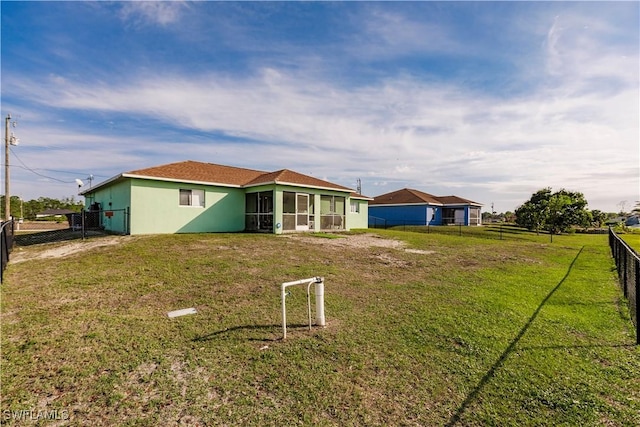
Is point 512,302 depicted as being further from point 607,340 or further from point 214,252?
point 214,252

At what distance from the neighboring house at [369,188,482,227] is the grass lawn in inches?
1080

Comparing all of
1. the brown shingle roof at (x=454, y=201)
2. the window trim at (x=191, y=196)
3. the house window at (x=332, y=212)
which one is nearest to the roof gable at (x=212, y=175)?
the window trim at (x=191, y=196)

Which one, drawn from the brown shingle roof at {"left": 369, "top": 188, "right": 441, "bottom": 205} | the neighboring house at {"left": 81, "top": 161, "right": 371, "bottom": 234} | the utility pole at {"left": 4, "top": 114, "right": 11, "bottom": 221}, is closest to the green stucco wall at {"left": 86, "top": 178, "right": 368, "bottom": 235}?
the neighboring house at {"left": 81, "top": 161, "right": 371, "bottom": 234}

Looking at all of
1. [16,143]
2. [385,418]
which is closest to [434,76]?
[385,418]

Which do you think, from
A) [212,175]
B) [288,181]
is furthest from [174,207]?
[288,181]

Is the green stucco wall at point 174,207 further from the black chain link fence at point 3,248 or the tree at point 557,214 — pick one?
the tree at point 557,214

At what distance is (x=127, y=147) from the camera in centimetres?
2789

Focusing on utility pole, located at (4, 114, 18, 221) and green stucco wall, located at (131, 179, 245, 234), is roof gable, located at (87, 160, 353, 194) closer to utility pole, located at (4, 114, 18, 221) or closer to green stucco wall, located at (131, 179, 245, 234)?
green stucco wall, located at (131, 179, 245, 234)

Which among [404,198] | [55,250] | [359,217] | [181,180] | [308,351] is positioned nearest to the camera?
[308,351]

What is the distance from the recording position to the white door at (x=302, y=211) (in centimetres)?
1871

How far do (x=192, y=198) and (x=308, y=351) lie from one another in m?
15.0

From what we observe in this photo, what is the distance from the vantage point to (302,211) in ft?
63.0

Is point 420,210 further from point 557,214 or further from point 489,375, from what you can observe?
point 489,375

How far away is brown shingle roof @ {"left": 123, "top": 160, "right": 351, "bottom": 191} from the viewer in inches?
630
